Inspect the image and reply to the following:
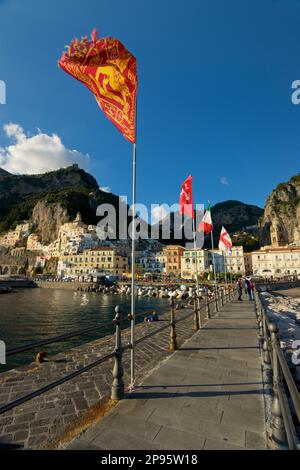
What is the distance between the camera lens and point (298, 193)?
116938 millimetres

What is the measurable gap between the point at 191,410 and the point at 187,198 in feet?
25.5

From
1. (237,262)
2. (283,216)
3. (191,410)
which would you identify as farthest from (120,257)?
(191,410)

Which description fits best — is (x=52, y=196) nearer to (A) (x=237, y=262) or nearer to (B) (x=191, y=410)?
(A) (x=237, y=262)

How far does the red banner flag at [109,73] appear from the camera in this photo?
508 centimetres

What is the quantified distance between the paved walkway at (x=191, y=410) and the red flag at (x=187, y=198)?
A: 225 inches

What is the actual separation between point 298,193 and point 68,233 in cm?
11410

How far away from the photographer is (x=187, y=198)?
398 inches

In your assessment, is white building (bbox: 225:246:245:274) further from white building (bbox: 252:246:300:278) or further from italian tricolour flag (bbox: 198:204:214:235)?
italian tricolour flag (bbox: 198:204:214:235)

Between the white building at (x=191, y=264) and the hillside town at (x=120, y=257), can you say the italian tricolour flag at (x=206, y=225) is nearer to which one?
the hillside town at (x=120, y=257)

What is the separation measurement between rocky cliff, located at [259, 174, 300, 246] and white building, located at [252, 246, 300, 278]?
27.0 metres

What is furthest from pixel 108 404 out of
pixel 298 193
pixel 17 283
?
pixel 298 193

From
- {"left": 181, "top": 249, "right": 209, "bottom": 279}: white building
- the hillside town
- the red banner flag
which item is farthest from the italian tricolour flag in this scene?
{"left": 181, "top": 249, "right": 209, "bottom": 279}: white building

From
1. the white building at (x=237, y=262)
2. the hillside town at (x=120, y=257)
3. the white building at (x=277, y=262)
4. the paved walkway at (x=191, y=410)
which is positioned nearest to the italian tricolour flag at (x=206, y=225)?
the paved walkway at (x=191, y=410)

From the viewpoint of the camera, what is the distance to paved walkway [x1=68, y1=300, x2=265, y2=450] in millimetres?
2830
